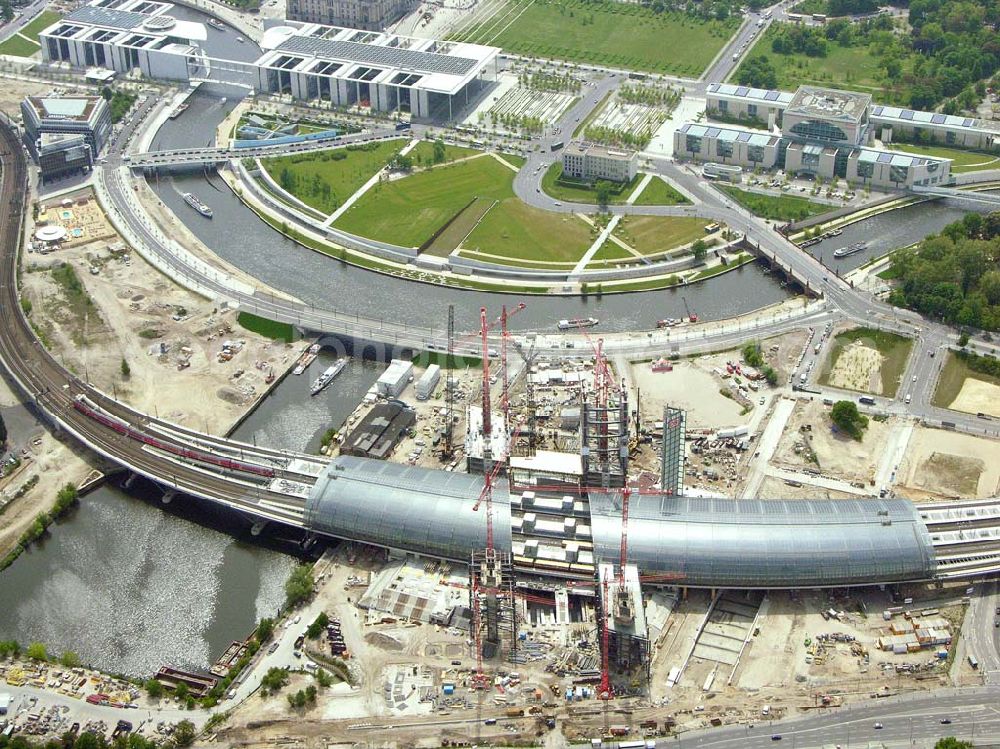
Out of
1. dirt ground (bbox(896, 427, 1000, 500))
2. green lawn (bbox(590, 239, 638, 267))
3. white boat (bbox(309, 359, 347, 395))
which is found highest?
green lawn (bbox(590, 239, 638, 267))

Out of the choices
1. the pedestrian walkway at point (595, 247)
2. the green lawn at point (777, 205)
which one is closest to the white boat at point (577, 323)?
the pedestrian walkway at point (595, 247)

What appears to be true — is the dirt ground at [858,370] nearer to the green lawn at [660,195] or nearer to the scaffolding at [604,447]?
the scaffolding at [604,447]

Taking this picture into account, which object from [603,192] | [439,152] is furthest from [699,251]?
[439,152]

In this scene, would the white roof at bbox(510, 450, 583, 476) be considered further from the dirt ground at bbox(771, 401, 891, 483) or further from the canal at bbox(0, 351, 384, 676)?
the canal at bbox(0, 351, 384, 676)

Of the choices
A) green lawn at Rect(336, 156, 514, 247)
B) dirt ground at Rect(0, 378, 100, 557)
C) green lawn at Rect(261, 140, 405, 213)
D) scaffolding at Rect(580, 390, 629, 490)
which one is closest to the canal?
dirt ground at Rect(0, 378, 100, 557)

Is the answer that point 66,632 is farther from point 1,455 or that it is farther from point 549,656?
point 549,656

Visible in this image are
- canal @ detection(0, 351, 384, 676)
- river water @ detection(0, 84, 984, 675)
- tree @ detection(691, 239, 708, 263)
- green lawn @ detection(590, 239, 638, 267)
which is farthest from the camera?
green lawn @ detection(590, 239, 638, 267)

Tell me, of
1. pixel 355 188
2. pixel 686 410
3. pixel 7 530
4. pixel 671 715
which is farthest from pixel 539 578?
pixel 355 188
